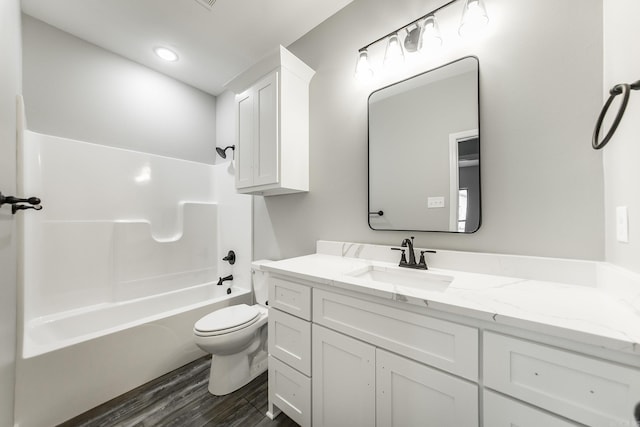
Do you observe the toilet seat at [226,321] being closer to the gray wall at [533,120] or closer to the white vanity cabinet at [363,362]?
the white vanity cabinet at [363,362]

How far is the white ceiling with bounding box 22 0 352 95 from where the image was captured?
Result: 5.40 feet

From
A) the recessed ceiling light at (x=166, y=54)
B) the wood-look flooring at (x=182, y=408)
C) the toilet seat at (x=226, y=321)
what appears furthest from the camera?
the recessed ceiling light at (x=166, y=54)

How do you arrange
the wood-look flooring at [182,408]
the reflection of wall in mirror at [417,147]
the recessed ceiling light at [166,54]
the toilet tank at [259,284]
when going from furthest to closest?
the recessed ceiling light at [166,54]
the toilet tank at [259,284]
the wood-look flooring at [182,408]
the reflection of wall in mirror at [417,147]

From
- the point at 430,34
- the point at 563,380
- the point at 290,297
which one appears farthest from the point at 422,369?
the point at 430,34

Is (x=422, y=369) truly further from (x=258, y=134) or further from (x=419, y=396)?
(x=258, y=134)

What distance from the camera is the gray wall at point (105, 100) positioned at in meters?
→ 1.79

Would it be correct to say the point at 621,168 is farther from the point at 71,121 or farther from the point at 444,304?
the point at 71,121

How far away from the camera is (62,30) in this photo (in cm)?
189

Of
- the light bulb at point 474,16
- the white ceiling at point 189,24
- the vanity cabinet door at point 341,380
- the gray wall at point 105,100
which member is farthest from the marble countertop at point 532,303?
the gray wall at point 105,100

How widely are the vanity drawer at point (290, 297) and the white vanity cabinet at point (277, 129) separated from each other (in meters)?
0.72

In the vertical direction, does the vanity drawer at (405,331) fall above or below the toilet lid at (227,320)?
above

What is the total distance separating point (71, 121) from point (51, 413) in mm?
2110

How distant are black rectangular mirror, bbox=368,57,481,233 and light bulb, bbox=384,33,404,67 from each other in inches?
5.8

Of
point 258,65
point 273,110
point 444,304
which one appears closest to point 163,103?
point 258,65
